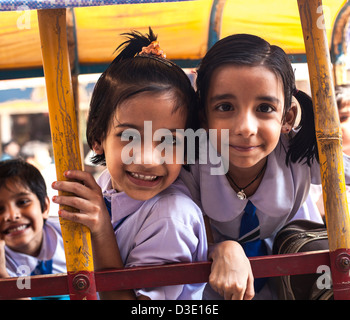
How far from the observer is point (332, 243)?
1095 mm

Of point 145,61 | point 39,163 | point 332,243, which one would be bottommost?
point 332,243

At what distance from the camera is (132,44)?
3.79 ft

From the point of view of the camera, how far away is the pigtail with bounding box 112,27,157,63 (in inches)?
45.0

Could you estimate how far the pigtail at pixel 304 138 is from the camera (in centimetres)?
120

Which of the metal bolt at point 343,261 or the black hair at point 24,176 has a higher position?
the black hair at point 24,176

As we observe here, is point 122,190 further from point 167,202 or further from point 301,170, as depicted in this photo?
point 301,170

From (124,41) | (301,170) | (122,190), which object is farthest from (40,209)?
(301,170)

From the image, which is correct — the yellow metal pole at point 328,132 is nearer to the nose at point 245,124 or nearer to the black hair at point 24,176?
the nose at point 245,124

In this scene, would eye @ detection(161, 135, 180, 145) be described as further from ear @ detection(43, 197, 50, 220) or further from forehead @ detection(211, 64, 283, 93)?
ear @ detection(43, 197, 50, 220)

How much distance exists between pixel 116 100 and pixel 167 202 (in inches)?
11.5

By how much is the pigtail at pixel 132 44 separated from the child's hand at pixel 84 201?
12.6 inches

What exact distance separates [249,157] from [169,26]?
0.42 meters

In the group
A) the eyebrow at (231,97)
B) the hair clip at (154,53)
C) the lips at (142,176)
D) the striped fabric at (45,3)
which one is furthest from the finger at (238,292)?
the striped fabric at (45,3)

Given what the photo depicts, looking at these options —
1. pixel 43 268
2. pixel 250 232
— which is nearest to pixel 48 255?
pixel 43 268
